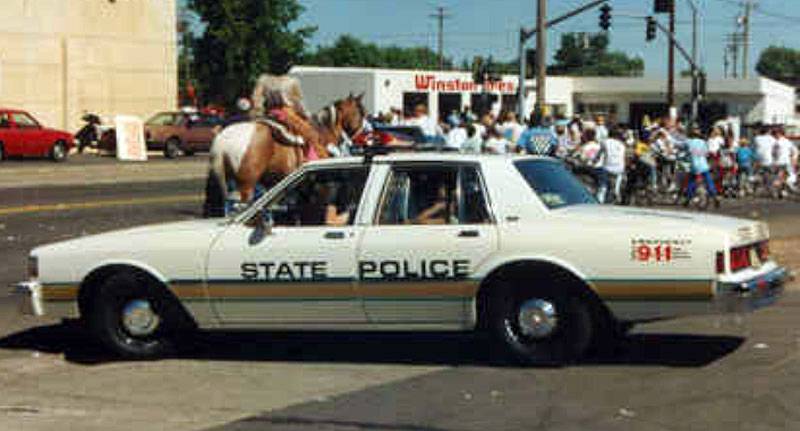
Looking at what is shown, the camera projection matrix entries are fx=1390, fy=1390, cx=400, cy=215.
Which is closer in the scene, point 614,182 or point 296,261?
point 296,261

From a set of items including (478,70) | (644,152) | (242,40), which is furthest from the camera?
(242,40)

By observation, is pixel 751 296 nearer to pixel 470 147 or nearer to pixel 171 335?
pixel 171 335

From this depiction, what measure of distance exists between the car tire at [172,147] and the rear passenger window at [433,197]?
39.9m

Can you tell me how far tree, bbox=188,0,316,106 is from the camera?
81.0 metres

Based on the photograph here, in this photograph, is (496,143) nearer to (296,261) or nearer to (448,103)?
(296,261)

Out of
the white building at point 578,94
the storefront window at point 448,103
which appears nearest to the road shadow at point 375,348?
the white building at point 578,94

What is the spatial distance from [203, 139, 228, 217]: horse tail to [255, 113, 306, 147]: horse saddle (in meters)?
0.59

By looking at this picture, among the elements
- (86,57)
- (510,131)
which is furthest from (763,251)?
(86,57)

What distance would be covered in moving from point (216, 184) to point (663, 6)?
31.9 metres

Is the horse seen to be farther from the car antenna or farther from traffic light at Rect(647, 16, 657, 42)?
traffic light at Rect(647, 16, 657, 42)

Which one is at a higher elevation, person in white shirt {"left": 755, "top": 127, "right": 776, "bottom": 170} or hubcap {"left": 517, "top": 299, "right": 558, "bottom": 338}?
person in white shirt {"left": 755, "top": 127, "right": 776, "bottom": 170}

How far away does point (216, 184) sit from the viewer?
14.0 metres

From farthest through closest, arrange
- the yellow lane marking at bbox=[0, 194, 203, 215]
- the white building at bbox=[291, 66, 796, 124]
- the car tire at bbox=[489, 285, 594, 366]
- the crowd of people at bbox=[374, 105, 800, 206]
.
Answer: the white building at bbox=[291, 66, 796, 124], the crowd of people at bbox=[374, 105, 800, 206], the yellow lane marking at bbox=[0, 194, 203, 215], the car tire at bbox=[489, 285, 594, 366]

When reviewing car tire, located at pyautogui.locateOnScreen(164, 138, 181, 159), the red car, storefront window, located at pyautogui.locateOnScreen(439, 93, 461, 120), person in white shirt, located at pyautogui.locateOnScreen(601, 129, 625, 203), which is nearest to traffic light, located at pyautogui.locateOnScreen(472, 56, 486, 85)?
car tire, located at pyautogui.locateOnScreen(164, 138, 181, 159)
